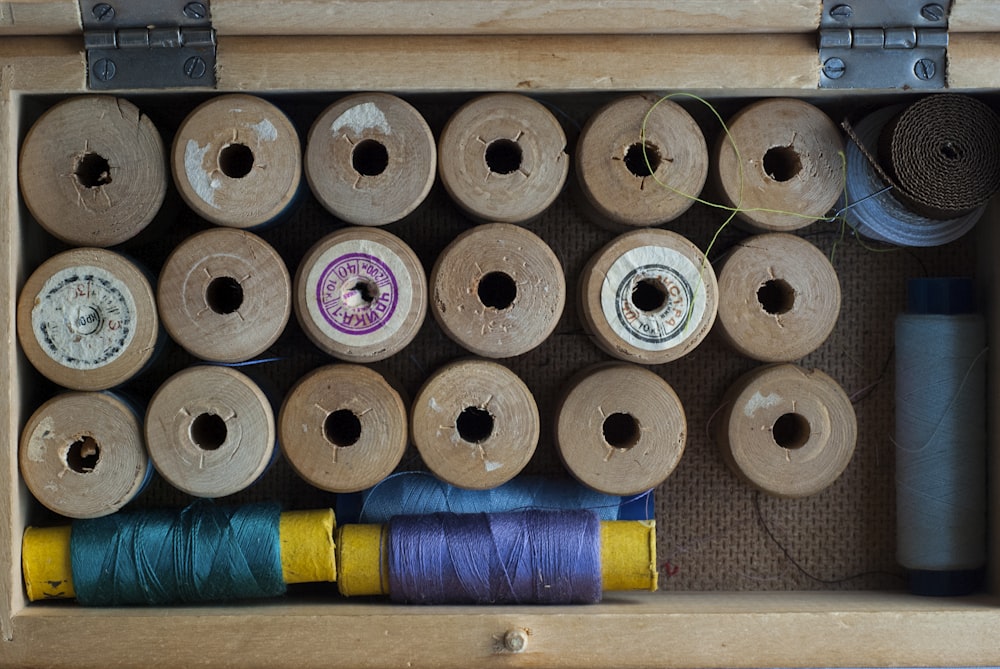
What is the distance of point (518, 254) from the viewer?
3.96ft

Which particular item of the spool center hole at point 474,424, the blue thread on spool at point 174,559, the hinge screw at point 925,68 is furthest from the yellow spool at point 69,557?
the hinge screw at point 925,68

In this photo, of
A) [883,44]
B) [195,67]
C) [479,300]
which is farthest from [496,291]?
[883,44]

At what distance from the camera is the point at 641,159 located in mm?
1305

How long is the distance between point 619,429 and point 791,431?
0.25 metres

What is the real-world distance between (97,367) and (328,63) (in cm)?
50

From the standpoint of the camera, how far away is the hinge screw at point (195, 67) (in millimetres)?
1176

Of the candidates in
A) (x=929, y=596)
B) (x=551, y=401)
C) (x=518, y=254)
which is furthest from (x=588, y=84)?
(x=929, y=596)

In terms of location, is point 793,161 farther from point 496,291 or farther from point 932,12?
point 496,291

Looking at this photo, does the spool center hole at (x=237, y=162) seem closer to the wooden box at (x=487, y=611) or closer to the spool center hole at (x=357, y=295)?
the wooden box at (x=487, y=611)

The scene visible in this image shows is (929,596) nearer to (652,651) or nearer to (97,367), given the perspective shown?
(652,651)

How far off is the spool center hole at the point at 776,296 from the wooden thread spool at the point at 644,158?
19 cm

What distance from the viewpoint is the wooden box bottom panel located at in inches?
46.3

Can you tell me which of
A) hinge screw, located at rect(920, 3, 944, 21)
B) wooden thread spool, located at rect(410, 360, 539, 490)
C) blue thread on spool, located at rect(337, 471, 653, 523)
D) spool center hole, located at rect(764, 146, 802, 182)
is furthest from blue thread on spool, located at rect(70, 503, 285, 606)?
hinge screw, located at rect(920, 3, 944, 21)

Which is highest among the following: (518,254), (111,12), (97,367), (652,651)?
(111,12)
